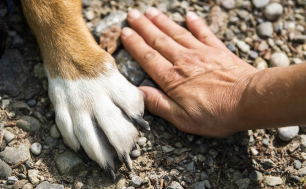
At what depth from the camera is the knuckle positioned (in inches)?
114

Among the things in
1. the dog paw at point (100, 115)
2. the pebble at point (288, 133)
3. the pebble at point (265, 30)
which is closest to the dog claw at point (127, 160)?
the dog paw at point (100, 115)

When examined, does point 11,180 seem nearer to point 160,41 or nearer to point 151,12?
point 160,41

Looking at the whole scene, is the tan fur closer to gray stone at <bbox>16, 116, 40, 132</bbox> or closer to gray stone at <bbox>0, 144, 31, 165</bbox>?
gray stone at <bbox>16, 116, 40, 132</bbox>

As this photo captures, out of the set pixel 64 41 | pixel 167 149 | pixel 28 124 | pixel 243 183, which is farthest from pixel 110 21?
pixel 243 183

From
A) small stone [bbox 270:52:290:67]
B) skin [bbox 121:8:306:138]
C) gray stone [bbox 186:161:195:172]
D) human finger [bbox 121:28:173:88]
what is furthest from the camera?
small stone [bbox 270:52:290:67]

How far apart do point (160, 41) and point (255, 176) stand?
1.39m

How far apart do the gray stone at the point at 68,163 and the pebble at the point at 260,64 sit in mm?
1817

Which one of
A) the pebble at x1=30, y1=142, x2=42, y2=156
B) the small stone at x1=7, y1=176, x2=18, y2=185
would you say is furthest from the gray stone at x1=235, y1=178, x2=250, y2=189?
the small stone at x1=7, y1=176, x2=18, y2=185

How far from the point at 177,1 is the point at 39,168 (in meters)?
2.12

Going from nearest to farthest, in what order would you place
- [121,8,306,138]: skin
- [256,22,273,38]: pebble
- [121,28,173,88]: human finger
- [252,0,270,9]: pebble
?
[121,8,306,138]: skin, [121,28,173,88]: human finger, [256,22,273,38]: pebble, [252,0,270,9]: pebble

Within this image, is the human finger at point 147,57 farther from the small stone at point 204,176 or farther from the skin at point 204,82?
the small stone at point 204,176

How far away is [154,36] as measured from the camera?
9.69ft

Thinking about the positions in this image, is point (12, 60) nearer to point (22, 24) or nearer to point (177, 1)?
point (22, 24)

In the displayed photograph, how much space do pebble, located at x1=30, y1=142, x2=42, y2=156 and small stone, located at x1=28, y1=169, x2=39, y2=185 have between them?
141 mm
